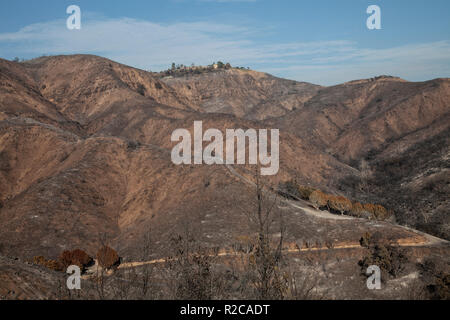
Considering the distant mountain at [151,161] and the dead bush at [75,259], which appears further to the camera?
the distant mountain at [151,161]

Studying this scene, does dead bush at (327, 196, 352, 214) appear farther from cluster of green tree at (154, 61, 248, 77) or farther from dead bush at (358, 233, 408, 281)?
cluster of green tree at (154, 61, 248, 77)

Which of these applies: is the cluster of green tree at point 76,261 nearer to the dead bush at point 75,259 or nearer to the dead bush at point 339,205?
the dead bush at point 75,259

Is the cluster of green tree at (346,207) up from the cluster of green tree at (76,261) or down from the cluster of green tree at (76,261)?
up

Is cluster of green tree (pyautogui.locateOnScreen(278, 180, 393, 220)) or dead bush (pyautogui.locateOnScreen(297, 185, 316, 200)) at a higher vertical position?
dead bush (pyautogui.locateOnScreen(297, 185, 316, 200))

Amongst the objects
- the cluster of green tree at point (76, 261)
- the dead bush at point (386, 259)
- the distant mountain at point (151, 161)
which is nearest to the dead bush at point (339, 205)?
the distant mountain at point (151, 161)

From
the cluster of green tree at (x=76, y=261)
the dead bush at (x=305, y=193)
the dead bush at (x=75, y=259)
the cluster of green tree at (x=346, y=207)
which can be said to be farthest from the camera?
the dead bush at (x=305, y=193)

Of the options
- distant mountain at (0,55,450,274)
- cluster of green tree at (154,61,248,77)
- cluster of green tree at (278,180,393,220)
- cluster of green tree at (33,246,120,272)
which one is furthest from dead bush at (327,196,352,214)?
cluster of green tree at (154,61,248,77)

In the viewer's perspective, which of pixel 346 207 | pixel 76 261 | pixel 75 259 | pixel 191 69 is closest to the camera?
pixel 76 261

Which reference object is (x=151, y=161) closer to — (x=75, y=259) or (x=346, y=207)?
(x=75, y=259)

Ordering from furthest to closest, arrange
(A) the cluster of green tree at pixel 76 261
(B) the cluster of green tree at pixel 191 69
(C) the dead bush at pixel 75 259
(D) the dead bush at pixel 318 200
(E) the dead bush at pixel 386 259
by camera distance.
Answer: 1. (B) the cluster of green tree at pixel 191 69
2. (D) the dead bush at pixel 318 200
3. (C) the dead bush at pixel 75 259
4. (A) the cluster of green tree at pixel 76 261
5. (E) the dead bush at pixel 386 259

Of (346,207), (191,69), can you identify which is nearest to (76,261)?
(346,207)

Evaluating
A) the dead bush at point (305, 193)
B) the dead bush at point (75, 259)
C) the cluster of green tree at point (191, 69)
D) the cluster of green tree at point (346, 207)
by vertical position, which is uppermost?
the cluster of green tree at point (191, 69)
